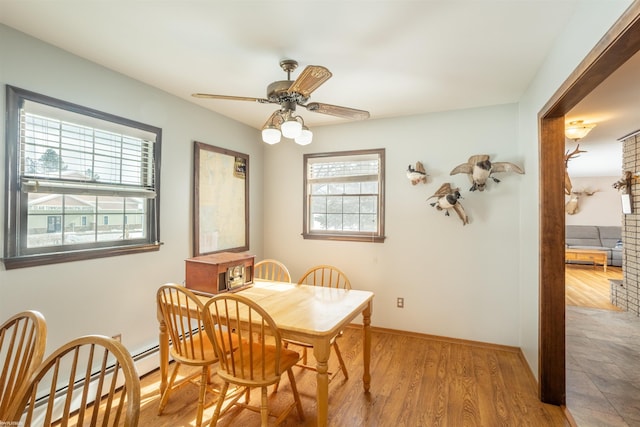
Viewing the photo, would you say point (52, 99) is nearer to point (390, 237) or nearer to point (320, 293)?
point (320, 293)

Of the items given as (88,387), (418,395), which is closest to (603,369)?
(418,395)

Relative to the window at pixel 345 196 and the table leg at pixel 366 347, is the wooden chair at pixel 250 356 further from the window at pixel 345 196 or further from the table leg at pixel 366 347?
the window at pixel 345 196

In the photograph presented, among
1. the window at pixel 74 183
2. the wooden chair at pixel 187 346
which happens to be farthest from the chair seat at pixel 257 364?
the window at pixel 74 183

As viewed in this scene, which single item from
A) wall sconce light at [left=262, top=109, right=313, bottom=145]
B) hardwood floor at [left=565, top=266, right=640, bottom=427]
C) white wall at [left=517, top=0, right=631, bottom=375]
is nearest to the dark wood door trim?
white wall at [left=517, top=0, right=631, bottom=375]

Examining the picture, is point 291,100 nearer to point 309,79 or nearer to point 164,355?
point 309,79

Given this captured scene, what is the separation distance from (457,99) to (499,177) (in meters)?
0.91

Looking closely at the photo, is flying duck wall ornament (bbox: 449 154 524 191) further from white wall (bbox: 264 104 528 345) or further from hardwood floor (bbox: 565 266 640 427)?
hardwood floor (bbox: 565 266 640 427)

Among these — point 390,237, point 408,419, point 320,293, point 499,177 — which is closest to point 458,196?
point 499,177

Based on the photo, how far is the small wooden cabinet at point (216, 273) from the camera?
2334 mm

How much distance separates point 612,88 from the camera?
2.76 m

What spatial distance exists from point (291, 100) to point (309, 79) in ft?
1.20

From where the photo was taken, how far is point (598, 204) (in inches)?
337

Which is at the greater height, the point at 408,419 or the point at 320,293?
the point at 320,293

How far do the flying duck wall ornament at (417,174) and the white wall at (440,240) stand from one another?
88 mm
